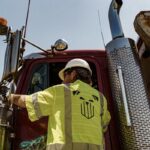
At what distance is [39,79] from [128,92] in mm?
960

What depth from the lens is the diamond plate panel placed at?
9.27 ft

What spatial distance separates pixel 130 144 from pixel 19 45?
1.36 m

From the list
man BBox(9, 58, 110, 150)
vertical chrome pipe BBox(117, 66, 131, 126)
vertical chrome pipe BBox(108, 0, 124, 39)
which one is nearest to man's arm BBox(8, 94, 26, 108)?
man BBox(9, 58, 110, 150)

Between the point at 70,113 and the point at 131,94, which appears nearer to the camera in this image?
the point at 70,113

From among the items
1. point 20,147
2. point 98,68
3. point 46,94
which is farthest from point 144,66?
point 20,147

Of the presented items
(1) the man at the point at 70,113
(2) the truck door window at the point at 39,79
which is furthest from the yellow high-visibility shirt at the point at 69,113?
(2) the truck door window at the point at 39,79

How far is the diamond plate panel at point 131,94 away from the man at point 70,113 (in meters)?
0.31

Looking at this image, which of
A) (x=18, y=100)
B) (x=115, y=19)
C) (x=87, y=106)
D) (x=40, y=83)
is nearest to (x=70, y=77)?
(x=87, y=106)

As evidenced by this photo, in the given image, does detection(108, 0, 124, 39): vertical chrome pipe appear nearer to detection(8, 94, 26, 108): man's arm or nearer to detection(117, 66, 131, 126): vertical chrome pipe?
detection(117, 66, 131, 126): vertical chrome pipe

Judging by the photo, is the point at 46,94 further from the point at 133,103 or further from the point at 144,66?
the point at 144,66

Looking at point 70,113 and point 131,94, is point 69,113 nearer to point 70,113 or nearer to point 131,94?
point 70,113

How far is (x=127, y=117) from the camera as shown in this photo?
112 inches

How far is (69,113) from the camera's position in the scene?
8.14 ft

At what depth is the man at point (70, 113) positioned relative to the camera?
94.0 inches
